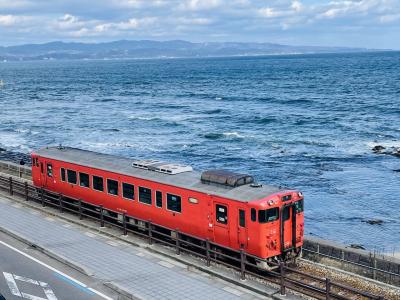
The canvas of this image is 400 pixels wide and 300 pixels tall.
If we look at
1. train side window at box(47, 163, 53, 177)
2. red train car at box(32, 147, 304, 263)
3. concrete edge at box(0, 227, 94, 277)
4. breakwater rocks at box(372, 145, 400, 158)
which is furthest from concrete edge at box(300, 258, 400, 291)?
breakwater rocks at box(372, 145, 400, 158)

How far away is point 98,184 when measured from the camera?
23547 millimetres

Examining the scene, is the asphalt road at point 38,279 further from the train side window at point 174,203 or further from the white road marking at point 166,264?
the train side window at point 174,203

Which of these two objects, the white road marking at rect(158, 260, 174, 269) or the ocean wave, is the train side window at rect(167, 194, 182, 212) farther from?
the ocean wave

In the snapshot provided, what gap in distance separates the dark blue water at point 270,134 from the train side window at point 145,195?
481 inches

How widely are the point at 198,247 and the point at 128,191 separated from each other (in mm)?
5198

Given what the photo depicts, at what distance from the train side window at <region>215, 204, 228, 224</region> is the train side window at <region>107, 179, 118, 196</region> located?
5.81m

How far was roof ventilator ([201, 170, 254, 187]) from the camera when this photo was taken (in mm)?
18562

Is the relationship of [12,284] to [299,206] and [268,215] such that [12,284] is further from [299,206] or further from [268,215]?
[299,206]

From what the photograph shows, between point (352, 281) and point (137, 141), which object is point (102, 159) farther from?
point (137, 141)

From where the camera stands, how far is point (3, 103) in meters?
108

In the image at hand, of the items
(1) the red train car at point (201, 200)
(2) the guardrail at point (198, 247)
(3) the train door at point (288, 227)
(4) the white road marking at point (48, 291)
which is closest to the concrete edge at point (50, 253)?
(4) the white road marking at point (48, 291)

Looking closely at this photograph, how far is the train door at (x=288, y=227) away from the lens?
1781 centimetres

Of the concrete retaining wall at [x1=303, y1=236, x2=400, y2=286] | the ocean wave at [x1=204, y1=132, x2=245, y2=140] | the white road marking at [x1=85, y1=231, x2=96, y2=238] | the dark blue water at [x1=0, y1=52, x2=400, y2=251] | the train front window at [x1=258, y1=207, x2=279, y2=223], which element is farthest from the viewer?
the ocean wave at [x1=204, y1=132, x2=245, y2=140]

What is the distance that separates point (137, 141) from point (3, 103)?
56692 mm
